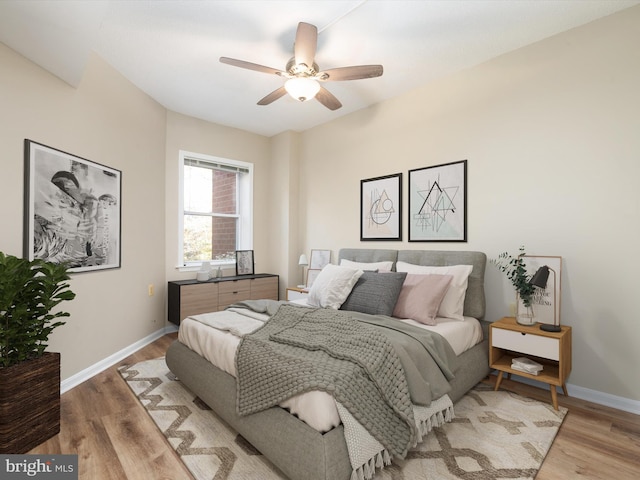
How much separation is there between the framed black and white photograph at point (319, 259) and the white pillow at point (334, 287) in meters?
1.27

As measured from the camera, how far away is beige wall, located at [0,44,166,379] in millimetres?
2254

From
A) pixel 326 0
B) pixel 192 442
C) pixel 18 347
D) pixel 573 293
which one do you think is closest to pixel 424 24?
pixel 326 0

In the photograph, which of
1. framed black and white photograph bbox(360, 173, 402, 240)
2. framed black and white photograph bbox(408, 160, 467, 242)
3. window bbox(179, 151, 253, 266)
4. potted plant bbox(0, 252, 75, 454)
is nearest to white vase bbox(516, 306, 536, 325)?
framed black and white photograph bbox(408, 160, 467, 242)

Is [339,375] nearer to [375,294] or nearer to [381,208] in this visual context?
[375,294]

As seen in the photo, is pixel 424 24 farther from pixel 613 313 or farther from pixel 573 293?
pixel 613 313

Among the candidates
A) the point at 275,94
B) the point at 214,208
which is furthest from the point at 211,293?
the point at 275,94

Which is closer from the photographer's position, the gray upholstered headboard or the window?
the gray upholstered headboard

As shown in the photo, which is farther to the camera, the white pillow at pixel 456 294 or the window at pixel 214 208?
the window at pixel 214 208

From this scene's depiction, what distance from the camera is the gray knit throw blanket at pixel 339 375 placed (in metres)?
1.60

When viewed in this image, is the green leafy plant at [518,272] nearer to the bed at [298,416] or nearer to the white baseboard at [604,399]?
the bed at [298,416]

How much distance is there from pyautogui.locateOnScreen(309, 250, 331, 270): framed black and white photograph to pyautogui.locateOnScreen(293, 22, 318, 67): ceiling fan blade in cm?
258

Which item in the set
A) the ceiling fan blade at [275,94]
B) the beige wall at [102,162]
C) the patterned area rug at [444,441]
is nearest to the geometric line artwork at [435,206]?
the patterned area rug at [444,441]

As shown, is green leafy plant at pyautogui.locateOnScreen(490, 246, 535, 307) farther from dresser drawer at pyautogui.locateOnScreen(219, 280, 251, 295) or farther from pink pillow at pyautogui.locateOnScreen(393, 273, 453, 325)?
dresser drawer at pyautogui.locateOnScreen(219, 280, 251, 295)

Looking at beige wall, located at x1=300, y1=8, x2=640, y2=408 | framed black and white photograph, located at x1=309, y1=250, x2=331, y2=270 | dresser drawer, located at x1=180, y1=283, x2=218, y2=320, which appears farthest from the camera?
framed black and white photograph, located at x1=309, y1=250, x2=331, y2=270
